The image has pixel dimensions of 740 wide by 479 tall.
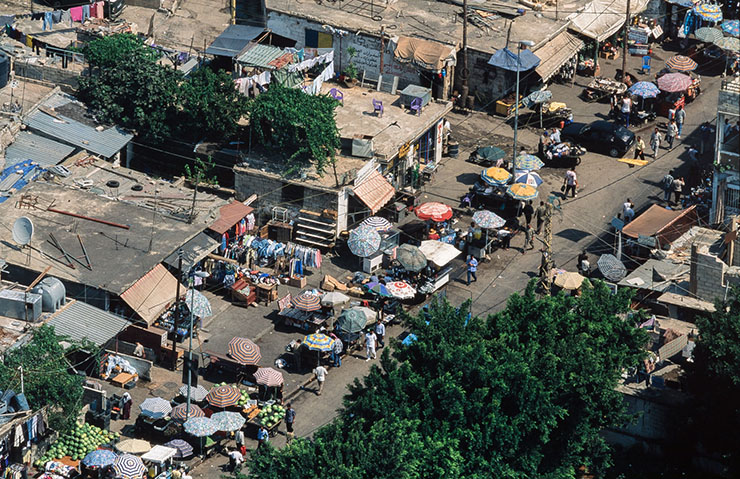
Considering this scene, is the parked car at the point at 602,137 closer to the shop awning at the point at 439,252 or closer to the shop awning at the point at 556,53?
the shop awning at the point at 556,53

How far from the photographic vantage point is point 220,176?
67.0 metres

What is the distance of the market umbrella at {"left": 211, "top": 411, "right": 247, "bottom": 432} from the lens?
171ft

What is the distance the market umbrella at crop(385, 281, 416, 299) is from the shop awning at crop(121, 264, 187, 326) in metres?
→ 8.42

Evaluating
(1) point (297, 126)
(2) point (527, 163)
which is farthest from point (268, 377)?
(2) point (527, 163)

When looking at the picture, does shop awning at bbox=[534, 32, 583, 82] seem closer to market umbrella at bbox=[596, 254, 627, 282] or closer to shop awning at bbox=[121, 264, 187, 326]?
market umbrella at bbox=[596, 254, 627, 282]

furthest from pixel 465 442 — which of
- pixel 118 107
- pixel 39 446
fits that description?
pixel 118 107

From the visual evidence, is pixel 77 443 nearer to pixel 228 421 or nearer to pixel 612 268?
pixel 228 421

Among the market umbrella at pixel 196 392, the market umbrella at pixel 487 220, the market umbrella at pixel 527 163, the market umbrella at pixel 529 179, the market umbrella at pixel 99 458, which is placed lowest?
the market umbrella at pixel 99 458

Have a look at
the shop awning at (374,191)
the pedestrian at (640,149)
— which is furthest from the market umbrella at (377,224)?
the pedestrian at (640,149)

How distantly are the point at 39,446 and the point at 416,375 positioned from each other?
1356cm

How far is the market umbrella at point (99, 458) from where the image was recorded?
50219 mm

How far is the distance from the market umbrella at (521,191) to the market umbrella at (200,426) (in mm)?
19557

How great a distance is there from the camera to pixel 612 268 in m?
60.7

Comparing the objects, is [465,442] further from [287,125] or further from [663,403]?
[287,125]
